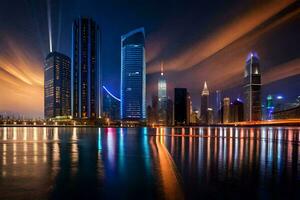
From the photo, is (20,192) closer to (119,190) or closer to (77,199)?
(77,199)

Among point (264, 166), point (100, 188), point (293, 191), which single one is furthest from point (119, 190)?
point (264, 166)

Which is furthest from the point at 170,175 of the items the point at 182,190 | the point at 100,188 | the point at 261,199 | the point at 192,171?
the point at 261,199

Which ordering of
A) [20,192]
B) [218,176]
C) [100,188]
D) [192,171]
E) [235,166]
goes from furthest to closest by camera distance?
[235,166], [192,171], [218,176], [100,188], [20,192]

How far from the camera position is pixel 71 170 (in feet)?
58.3

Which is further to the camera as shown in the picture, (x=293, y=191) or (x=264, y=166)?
(x=264, y=166)

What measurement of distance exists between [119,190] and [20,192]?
408cm

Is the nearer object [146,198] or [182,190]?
[146,198]

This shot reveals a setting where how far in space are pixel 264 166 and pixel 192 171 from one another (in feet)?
20.5

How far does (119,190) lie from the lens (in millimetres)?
12742

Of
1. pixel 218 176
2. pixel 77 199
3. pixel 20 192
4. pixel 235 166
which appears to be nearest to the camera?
pixel 77 199

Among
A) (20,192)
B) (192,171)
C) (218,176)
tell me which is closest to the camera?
(20,192)

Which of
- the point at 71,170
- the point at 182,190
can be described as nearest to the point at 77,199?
the point at 182,190

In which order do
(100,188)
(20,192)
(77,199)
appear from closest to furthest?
1. (77,199)
2. (20,192)
3. (100,188)

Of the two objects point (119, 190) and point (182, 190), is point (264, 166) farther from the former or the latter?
point (119, 190)
